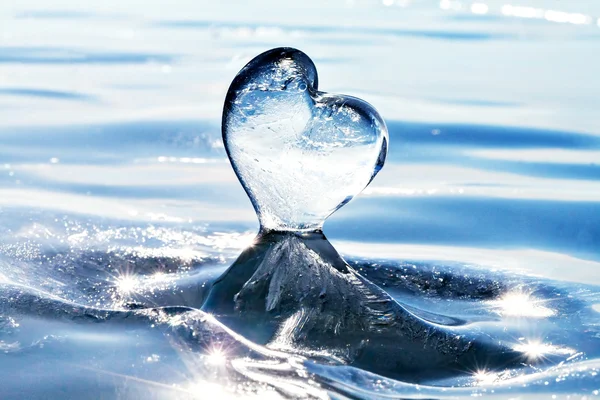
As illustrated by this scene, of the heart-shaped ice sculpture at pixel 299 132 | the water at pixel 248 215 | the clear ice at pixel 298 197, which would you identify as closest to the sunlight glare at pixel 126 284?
the water at pixel 248 215

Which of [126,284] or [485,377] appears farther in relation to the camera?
[126,284]

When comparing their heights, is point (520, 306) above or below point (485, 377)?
above

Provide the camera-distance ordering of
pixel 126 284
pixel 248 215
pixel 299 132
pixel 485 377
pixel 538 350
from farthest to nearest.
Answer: pixel 248 215, pixel 126 284, pixel 299 132, pixel 538 350, pixel 485 377

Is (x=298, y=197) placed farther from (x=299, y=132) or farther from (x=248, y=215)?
(x=248, y=215)

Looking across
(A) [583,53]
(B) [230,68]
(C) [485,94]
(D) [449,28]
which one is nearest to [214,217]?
(C) [485,94]

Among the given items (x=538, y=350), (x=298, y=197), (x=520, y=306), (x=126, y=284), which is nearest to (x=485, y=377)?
(x=538, y=350)

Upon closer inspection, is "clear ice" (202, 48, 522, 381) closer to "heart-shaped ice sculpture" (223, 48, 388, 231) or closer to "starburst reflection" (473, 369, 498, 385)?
"heart-shaped ice sculpture" (223, 48, 388, 231)

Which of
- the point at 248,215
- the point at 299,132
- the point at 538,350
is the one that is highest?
the point at 299,132
